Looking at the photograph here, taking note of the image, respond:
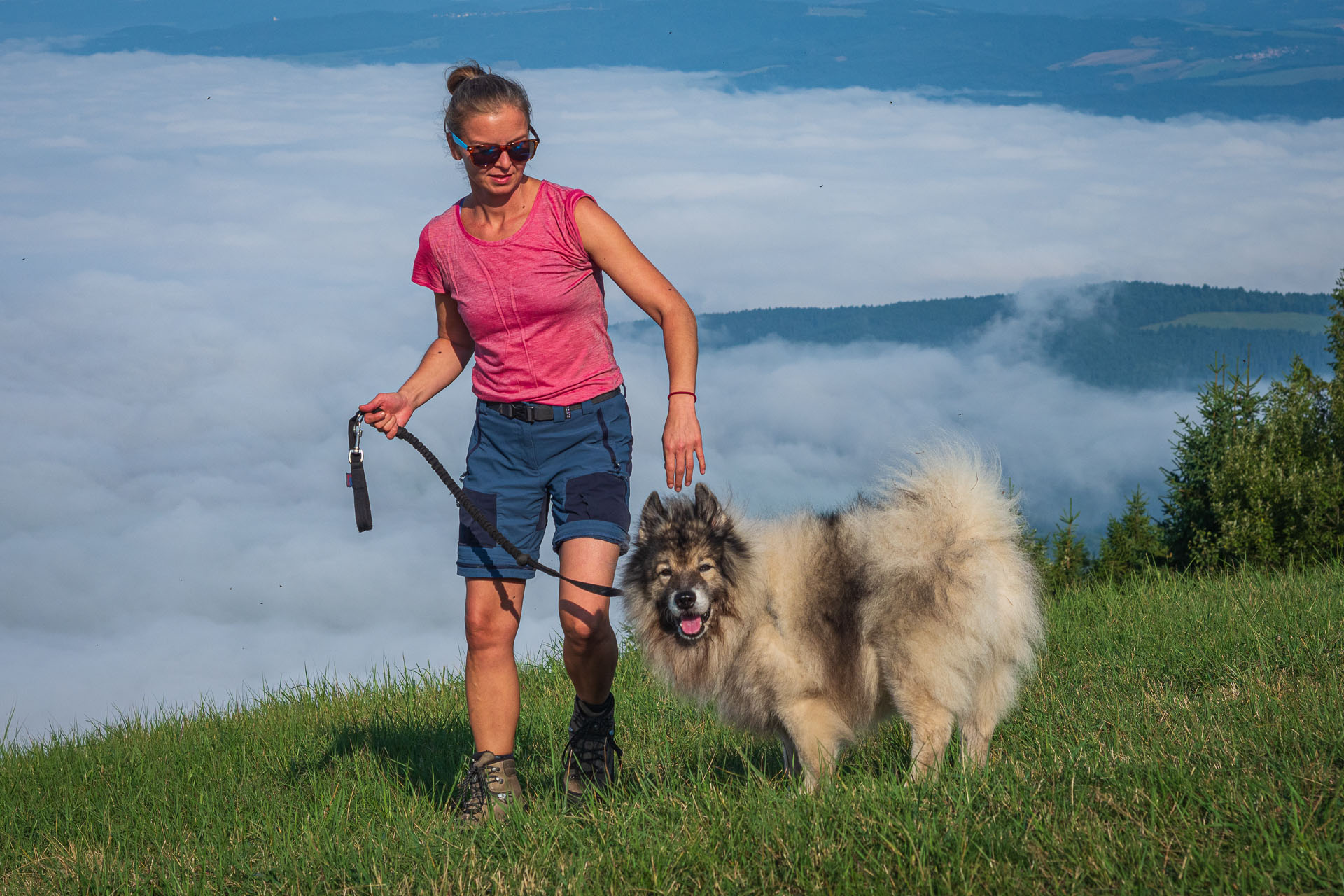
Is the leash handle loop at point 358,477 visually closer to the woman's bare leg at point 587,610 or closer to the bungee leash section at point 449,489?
the bungee leash section at point 449,489

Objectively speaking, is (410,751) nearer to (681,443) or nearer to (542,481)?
(542,481)

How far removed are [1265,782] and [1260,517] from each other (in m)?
12.6

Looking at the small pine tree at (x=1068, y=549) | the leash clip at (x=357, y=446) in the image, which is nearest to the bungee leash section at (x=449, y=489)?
the leash clip at (x=357, y=446)

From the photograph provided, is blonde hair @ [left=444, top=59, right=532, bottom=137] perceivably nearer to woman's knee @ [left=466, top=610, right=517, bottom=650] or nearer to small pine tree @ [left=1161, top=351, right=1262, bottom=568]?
woman's knee @ [left=466, top=610, right=517, bottom=650]

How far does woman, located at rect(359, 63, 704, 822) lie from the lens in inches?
169

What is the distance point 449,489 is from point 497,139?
Answer: 1485mm

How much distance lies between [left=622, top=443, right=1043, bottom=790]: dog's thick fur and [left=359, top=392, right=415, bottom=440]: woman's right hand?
1.24m

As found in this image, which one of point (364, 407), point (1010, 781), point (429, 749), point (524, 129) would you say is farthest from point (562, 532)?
point (429, 749)

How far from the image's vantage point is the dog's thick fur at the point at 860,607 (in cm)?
490

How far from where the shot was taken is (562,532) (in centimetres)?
452

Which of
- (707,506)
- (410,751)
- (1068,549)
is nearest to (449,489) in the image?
(707,506)

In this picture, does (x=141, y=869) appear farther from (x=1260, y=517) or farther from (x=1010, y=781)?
(x=1260, y=517)

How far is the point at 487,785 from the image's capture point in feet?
15.1

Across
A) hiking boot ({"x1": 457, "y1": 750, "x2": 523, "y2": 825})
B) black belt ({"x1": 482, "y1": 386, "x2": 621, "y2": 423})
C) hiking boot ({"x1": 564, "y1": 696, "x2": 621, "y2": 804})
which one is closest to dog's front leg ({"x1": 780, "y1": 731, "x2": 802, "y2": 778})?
hiking boot ({"x1": 564, "y1": 696, "x2": 621, "y2": 804})
